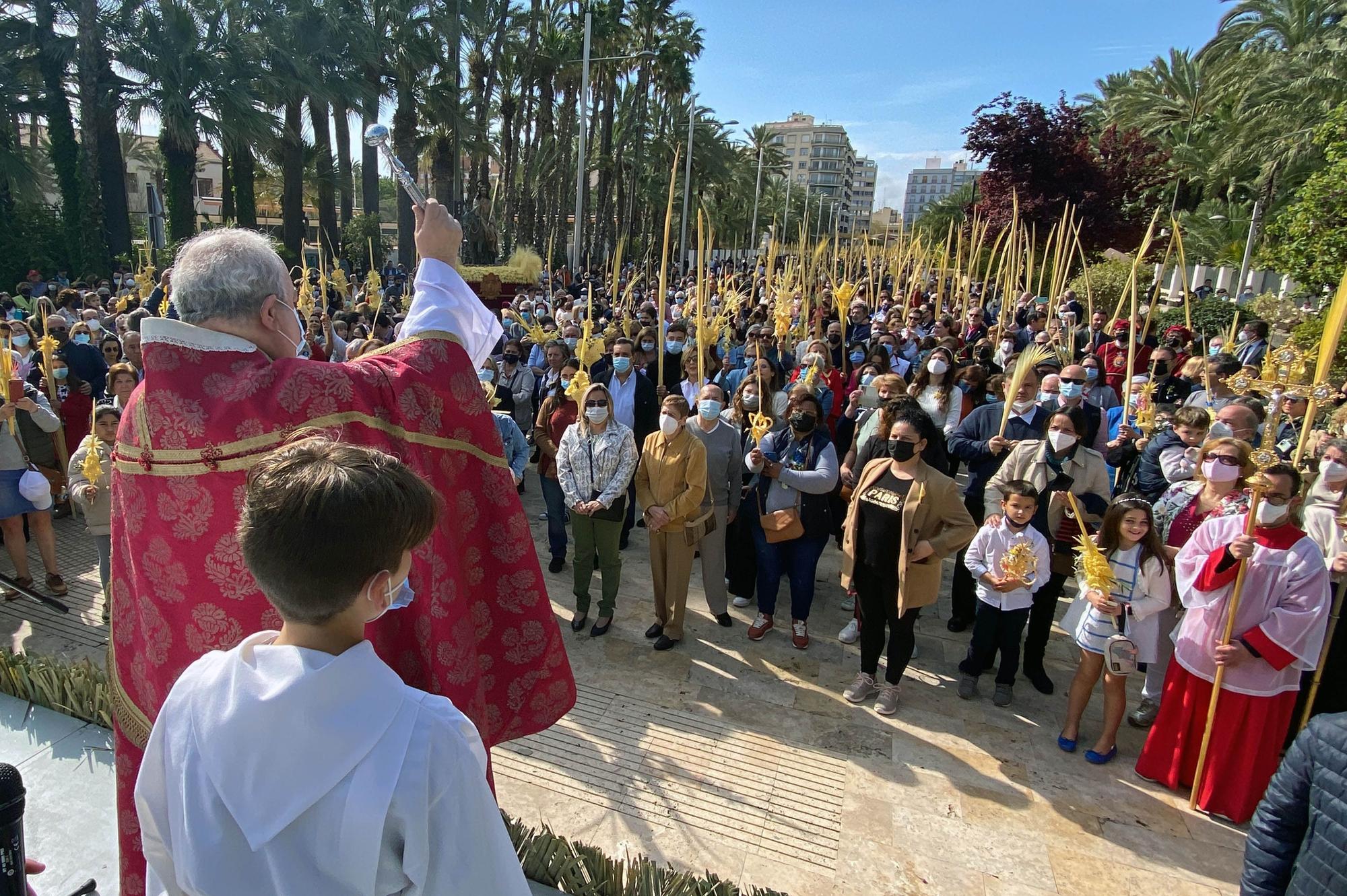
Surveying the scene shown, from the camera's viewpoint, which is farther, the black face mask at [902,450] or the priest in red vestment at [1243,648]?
the black face mask at [902,450]

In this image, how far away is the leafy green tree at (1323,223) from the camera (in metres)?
10.6

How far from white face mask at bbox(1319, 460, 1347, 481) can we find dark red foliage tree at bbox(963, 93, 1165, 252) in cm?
1863

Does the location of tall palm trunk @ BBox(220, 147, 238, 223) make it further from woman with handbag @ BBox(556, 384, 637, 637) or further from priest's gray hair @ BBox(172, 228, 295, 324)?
priest's gray hair @ BBox(172, 228, 295, 324)

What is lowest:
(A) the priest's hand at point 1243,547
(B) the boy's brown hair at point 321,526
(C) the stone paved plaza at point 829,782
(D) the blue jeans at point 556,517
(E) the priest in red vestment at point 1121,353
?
(C) the stone paved plaza at point 829,782

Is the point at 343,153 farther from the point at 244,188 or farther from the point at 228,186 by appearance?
the point at 244,188

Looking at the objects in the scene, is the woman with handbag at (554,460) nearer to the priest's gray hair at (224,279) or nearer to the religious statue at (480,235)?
the priest's gray hair at (224,279)

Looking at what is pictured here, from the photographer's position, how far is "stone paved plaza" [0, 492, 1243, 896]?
349cm

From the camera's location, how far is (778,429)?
583cm

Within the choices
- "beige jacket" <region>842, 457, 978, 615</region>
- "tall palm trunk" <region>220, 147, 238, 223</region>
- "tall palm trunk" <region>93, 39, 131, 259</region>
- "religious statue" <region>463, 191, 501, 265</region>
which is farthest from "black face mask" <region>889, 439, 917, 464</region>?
"tall palm trunk" <region>220, 147, 238, 223</region>

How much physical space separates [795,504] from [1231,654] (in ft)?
8.35

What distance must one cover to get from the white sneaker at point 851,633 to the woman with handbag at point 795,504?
0.24 m

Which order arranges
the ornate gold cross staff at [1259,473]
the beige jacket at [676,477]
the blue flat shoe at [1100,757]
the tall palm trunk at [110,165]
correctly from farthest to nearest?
the tall palm trunk at [110,165] → the beige jacket at [676,477] → the blue flat shoe at [1100,757] → the ornate gold cross staff at [1259,473]

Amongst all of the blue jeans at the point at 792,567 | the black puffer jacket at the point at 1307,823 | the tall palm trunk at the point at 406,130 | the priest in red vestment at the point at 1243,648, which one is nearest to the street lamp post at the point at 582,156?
the tall palm trunk at the point at 406,130

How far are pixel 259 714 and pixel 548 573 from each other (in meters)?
5.47
